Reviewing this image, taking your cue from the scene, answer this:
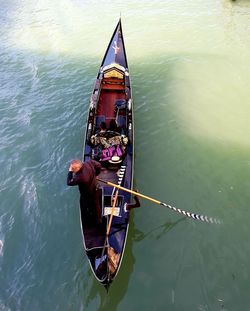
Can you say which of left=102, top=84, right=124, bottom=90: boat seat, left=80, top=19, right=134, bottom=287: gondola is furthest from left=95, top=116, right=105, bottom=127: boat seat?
left=102, top=84, right=124, bottom=90: boat seat

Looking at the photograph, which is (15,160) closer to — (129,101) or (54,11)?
(129,101)

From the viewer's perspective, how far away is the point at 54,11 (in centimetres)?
1666

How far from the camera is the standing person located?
16.3 ft

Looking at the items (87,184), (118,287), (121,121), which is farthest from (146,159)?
(118,287)

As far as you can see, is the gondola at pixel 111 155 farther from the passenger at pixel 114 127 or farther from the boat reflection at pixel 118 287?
the boat reflection at pixel 118 287

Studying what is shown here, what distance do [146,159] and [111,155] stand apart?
1.10 metres

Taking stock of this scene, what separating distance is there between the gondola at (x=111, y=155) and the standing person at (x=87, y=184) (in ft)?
0.39

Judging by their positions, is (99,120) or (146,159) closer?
(146,159)

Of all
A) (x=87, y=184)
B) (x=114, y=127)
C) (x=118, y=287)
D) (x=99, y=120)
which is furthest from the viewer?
(x=99, y=120)

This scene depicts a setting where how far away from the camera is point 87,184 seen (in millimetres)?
5074

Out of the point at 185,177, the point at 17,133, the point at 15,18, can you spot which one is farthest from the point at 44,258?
the point at 15,18

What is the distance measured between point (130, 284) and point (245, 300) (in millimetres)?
1895

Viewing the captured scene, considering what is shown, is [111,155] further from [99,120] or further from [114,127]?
[99,120]

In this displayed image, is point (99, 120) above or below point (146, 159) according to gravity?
above
